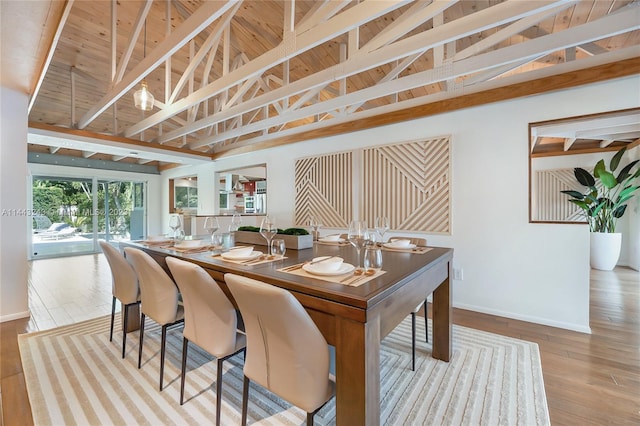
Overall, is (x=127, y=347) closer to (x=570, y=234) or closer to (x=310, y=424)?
(x=310, y=424)

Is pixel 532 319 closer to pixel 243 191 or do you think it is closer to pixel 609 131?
pixel 609 131

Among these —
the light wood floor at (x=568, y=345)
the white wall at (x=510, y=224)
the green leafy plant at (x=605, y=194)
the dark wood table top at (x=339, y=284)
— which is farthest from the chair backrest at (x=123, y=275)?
the green leafy plant at (x=605, y=194)

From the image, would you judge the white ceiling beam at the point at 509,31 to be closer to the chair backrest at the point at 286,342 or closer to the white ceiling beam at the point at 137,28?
the chair backrest at the point at 286,342

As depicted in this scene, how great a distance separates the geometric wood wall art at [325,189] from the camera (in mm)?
4246

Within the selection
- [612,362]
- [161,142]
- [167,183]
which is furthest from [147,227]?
[612,362]

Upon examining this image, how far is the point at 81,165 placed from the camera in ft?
22.4

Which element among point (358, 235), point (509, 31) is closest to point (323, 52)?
point (509, 31)

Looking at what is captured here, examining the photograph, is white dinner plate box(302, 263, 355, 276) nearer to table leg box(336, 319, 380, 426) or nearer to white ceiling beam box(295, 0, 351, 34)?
table leg box(336, 319, 380, 426)

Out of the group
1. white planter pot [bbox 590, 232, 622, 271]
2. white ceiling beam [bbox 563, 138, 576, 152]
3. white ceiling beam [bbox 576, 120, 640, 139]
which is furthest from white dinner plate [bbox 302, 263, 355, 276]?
white planter pot [bbox 590, 232, 622, 271]

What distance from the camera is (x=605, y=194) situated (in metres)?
5.06

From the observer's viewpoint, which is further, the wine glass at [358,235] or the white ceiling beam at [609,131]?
the white ceiling beam at [609,131]

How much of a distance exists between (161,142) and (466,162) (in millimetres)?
5346

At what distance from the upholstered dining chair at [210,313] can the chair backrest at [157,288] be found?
Answer: 12.2 inches

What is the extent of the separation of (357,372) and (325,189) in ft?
11.7
